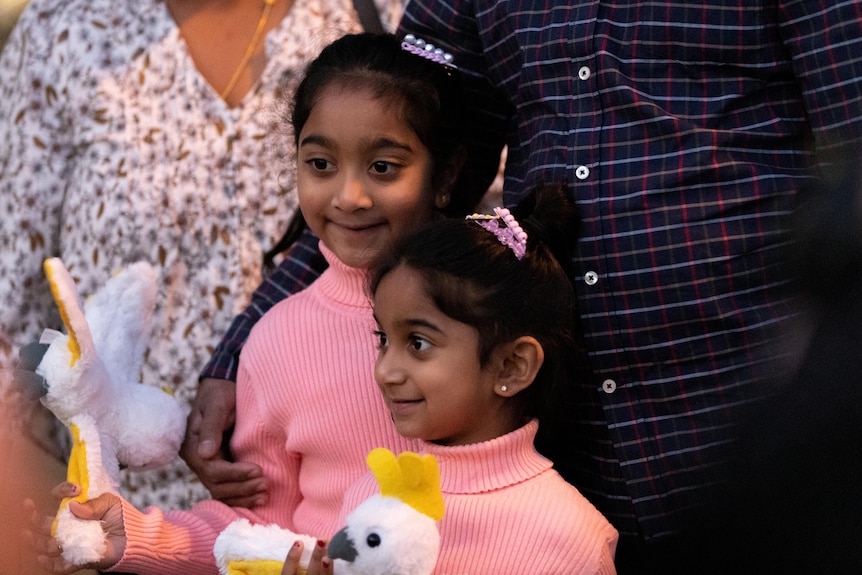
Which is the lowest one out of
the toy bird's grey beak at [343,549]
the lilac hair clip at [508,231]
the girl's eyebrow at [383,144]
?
the toy bird's grey beak at [343,549]

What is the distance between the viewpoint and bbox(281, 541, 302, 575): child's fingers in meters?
1.67

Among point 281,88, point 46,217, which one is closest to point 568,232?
point 281,88

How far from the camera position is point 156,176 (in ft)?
8.81

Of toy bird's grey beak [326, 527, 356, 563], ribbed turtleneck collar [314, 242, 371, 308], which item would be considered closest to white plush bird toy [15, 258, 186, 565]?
ribbed turtleneck collar [314, 242, 371, 308]

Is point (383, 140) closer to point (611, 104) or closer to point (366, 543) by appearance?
point (611, 104)

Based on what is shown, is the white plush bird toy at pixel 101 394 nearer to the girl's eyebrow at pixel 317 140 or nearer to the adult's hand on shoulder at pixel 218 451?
the adult's hand on shoulder at pixel 218 451

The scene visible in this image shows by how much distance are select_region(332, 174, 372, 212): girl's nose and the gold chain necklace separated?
84 cm

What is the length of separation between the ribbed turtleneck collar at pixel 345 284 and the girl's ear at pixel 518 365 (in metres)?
0.39

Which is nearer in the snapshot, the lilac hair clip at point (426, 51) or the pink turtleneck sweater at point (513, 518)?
the pink turtleneck sweater at point (513, 518)

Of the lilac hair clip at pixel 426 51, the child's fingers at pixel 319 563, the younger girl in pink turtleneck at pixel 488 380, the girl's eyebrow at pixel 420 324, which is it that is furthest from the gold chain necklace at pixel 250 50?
the child's fingers at pixel 319 563

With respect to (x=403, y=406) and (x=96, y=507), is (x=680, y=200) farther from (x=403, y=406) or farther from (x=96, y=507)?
(x=96, y=507)

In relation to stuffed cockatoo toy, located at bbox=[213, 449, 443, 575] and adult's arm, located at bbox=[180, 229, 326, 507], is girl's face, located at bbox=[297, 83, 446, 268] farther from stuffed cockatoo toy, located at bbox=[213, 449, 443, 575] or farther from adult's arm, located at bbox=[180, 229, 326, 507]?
stuffed cockatoo toy, located at bbox=[213, 449, 443, 575]

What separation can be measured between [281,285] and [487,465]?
0.79m

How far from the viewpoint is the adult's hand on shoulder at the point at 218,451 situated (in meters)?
2.10
